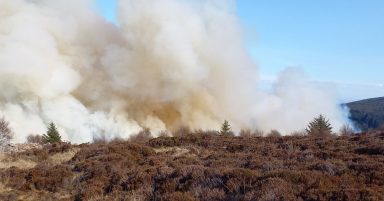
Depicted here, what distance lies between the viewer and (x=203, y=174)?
1024 centimetres

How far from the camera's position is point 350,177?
905 centimetres

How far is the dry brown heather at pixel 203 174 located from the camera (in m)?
8.49

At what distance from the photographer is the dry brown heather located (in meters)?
8.49

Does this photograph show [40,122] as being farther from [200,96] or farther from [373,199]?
[373,199]

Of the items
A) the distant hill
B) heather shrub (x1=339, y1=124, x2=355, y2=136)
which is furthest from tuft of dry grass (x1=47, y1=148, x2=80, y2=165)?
the distant hill

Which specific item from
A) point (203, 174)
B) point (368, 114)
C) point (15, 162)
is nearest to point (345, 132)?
point (15, 162)

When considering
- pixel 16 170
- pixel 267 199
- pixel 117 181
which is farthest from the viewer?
pixel 16 170

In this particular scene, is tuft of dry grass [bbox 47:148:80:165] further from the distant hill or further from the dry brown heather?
the distant hill

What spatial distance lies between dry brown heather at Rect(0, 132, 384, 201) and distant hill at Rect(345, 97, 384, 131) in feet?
348

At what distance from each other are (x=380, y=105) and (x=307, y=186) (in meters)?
150

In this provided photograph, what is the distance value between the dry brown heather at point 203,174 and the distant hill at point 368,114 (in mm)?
105967

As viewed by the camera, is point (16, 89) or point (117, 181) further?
point (16, 89)

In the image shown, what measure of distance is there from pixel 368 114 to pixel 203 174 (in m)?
132

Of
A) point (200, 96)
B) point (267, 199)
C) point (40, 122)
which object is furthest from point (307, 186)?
point (200, 96)
